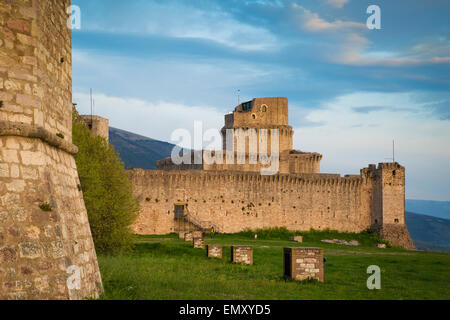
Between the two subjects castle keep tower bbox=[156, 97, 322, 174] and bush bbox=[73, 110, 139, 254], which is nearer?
bush bbox=[73, 110, 139, 254]

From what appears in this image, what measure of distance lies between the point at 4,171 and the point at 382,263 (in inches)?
812

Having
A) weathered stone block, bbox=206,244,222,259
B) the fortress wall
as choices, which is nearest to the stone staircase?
the fortress wall

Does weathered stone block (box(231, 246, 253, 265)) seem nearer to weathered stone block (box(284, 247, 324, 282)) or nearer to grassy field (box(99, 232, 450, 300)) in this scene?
grassy field (box(99, 232, 450, 300))

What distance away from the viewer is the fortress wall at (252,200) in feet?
148

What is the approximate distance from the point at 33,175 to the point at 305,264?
409 inches

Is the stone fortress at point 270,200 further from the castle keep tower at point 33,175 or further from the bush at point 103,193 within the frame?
the castle keep tower at point 33,175

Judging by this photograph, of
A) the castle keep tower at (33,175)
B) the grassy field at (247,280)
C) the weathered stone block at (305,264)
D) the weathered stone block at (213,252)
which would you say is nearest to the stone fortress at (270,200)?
the grassy field at (247,280)

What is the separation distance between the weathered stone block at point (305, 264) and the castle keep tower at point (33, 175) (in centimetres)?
815

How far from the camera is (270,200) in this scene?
49.2 m

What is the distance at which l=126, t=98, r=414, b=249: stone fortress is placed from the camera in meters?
45.1

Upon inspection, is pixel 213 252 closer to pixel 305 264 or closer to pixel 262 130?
pixel 305 264

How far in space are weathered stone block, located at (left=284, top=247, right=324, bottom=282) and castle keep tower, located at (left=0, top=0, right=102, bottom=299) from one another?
8.15m

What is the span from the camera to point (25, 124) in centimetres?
827
